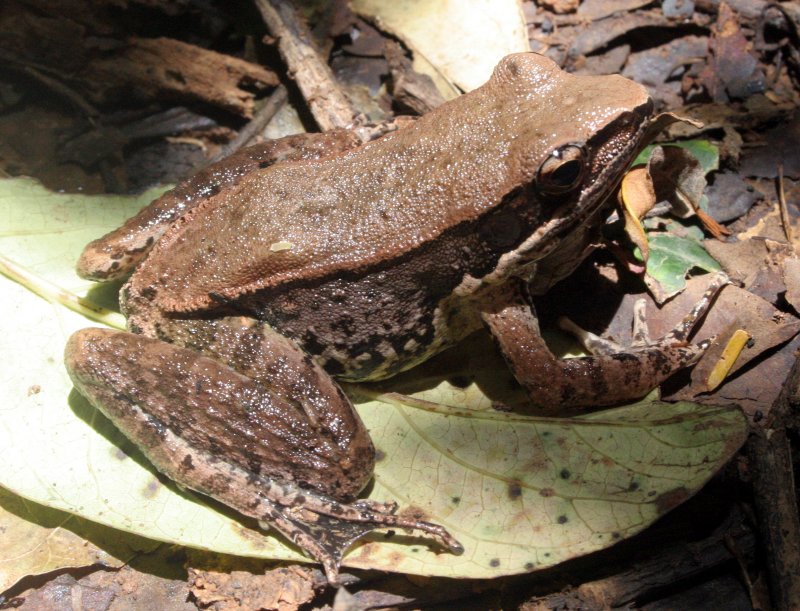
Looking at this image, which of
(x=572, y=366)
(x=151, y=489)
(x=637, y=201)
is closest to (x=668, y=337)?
(x=572, y=366)

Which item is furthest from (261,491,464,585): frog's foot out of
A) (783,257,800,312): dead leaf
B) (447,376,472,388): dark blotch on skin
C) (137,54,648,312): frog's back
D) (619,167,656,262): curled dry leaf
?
(783,257,800,312): dead leaf

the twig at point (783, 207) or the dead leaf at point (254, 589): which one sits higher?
the twig at point (783, 207)

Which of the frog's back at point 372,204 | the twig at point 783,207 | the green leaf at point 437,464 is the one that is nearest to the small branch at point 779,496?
the green leaf at point 437,464

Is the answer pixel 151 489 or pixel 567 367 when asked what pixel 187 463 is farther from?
pixel 567 367

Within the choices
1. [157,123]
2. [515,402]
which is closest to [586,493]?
[515,402]

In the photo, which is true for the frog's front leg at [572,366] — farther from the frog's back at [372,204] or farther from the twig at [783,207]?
the twig at [783,207]

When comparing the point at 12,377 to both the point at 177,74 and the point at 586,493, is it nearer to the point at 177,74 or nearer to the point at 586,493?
the point at 177,74

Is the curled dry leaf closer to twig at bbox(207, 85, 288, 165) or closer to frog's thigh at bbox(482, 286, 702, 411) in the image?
frog's thigh at bbox(482, 286, 702, 411)
